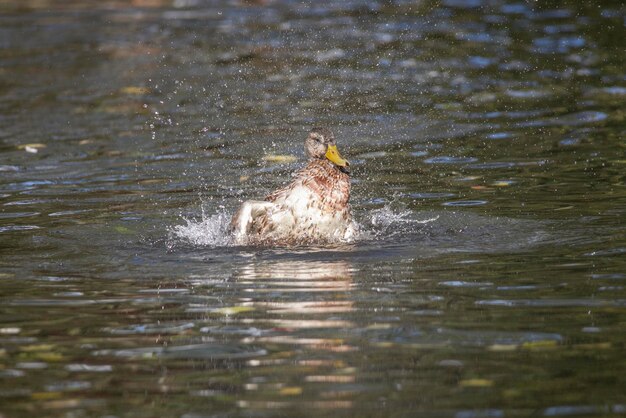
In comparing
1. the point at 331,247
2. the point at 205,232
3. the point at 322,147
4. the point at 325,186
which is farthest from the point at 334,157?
the point at 205,232

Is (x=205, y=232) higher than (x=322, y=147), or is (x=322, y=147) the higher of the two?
(x=322, y=147)

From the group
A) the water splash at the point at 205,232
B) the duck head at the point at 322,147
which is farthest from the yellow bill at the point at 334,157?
the water splash at the point at 205,232

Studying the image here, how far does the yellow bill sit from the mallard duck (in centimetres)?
17

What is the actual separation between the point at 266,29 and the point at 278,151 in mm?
8694

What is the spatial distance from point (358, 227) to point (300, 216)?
0.62 m

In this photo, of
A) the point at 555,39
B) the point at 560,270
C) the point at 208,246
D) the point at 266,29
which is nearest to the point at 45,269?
the point at 208,246

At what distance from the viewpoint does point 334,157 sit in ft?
34.1

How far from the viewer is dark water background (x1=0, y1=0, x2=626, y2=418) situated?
644cm

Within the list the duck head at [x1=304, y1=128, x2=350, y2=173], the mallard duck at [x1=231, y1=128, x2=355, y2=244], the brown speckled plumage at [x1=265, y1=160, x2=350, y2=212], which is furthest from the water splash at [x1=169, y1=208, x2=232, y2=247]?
the duck head at [x1=304, y1=128, x2=350, y2=173]

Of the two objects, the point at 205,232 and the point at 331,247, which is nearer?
the point at 331,247

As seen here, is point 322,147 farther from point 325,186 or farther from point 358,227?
point 358,227

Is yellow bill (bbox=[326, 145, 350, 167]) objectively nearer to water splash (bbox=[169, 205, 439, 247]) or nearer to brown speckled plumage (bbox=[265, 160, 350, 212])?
brown speckled plumage (bbox=[265, 160, 350, 212])

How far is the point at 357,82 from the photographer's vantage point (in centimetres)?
1748

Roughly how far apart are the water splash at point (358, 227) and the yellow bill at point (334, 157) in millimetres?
533
